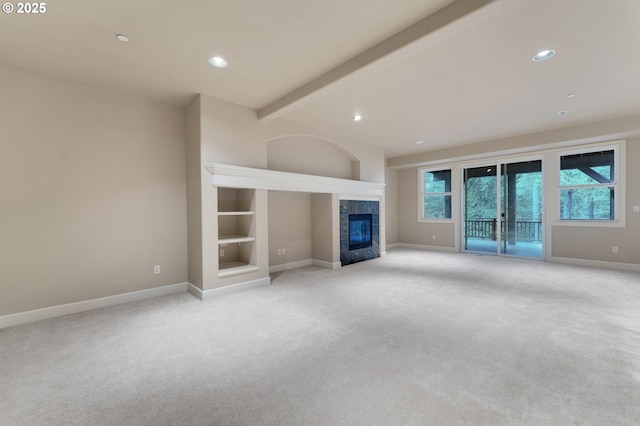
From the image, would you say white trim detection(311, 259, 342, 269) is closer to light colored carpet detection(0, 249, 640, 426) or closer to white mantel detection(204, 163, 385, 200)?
white mantel detection(204, 163, 385, 200)

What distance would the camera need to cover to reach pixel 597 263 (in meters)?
5.62

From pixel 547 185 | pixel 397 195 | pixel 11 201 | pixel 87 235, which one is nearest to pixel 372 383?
pixel 87 235

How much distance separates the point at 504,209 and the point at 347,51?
6303 millimetres

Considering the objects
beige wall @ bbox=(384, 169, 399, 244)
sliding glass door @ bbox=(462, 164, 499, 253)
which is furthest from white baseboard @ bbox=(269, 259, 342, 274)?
sliding glass door @ bbox=(462, 164, 499, 253)

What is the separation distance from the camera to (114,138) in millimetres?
3697

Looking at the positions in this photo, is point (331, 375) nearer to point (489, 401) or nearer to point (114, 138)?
point (489, 401)

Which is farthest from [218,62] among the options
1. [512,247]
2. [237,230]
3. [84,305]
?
[512,247]

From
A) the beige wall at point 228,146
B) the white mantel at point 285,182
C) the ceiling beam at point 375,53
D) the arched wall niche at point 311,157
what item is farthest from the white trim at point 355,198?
the ceiling beam at point 375,53

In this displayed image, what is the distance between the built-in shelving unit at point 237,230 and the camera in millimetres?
4387

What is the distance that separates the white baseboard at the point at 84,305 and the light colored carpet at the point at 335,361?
0.46 ft

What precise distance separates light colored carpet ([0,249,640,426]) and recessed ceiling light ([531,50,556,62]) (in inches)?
113

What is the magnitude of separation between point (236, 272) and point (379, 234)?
154 inches

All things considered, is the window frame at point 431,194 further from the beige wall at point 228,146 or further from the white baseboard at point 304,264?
the beige wall at point 228,146

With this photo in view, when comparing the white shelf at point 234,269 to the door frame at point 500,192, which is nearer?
the white shelf at point 234,269
